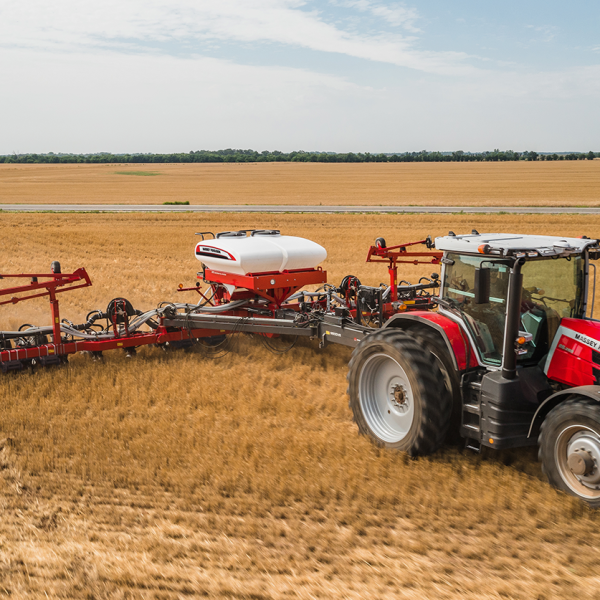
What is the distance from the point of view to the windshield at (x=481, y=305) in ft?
15.5

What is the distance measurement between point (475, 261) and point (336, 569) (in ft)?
8.92

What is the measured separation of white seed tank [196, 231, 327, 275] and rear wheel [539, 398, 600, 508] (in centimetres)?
462

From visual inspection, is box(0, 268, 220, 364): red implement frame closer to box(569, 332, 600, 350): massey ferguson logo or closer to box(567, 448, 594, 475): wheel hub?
box(569, 332, 600, 350): massey ferguson logo

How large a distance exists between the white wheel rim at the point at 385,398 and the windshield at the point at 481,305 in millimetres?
753

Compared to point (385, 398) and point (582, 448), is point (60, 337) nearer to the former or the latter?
point (385, 398)

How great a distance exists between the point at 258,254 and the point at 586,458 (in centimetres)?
504

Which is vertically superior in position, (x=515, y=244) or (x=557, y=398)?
(x=515, y=244)

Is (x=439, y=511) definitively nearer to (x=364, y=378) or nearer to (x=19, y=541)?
(x=364, y=378)

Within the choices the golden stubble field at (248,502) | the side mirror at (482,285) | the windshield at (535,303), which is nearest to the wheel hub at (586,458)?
the golden stubble field at (248,502)

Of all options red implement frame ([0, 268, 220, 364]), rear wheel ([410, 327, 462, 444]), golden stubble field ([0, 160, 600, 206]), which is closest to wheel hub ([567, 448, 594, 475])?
rear wheel ([410, 327, 462, 444])

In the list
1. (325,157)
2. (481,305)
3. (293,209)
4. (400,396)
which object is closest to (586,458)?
(481,305)

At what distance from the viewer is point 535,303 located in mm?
4824

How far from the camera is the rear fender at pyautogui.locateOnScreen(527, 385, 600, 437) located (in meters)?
4.13

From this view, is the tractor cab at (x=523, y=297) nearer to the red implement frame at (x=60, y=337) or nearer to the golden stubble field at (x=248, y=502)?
the golden stubble field at (x=248, y=502)
